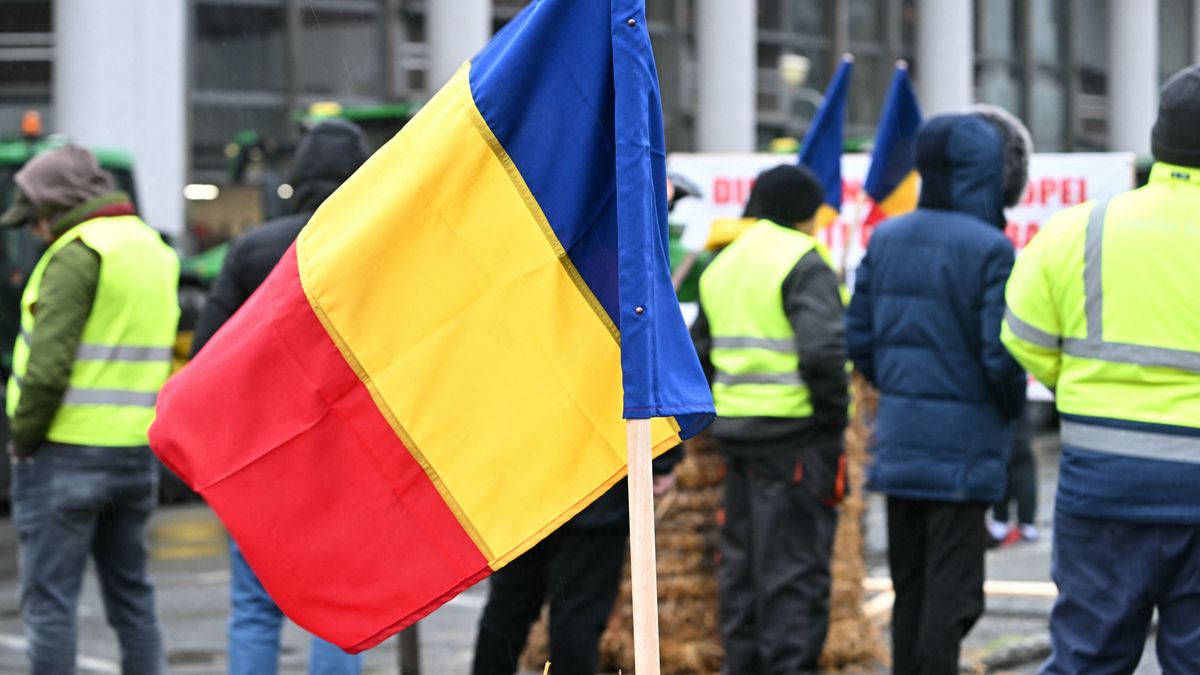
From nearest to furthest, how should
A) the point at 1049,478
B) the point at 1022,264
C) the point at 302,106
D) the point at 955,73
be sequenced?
the point at 1022,264 → the point at 1049,478 → the point at 302,106 → the point at 955,73

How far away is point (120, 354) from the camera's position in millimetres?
5879

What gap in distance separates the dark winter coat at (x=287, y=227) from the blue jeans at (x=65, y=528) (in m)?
0.52

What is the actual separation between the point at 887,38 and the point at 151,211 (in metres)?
18.7

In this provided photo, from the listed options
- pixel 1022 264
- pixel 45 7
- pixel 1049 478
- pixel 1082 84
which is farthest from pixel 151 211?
pixel 1082 84

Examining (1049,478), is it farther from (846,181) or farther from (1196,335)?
(1196,335)

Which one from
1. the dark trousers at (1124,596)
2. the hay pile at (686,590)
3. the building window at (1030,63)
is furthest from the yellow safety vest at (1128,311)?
the building window at (1030,63)

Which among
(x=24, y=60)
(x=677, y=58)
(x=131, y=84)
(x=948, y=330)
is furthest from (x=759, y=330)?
(x=677, y=58)

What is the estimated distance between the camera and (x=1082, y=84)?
141 ft

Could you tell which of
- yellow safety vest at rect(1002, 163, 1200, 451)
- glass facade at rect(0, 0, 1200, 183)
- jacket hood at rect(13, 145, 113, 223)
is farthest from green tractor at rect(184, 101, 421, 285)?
yellow safety vest at rect(1002, 163, 1200, 451)

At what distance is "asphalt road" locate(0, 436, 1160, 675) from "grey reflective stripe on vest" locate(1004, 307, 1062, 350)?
8.88ft

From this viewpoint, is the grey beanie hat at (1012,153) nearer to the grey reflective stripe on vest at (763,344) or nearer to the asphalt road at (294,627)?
the grey reflective stripe on vest at (763,344)

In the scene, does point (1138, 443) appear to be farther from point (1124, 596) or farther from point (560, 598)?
point (560, 598)

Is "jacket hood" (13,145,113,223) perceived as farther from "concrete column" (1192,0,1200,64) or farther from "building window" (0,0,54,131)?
"concrete column" (1192,0,1200,64)

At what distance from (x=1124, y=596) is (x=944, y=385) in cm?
129
